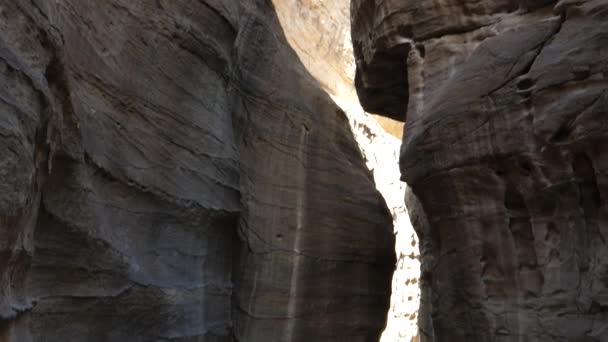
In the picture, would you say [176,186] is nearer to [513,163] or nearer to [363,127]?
[513,163]

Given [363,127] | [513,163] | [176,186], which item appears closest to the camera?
[513,163]

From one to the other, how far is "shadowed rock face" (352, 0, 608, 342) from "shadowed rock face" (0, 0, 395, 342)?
162 centimetres

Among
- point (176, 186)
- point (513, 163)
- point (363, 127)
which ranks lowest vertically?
point (176, 186)

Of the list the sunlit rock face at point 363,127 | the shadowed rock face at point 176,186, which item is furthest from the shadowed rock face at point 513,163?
the sunlit rock face at point 363,127

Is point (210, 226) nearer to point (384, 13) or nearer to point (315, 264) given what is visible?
point (315, 264)

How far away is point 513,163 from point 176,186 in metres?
2.85

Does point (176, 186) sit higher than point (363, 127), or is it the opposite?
point (363, 127)

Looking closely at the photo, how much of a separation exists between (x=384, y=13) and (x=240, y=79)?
169 centimetres

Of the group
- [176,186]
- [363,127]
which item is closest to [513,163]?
[176,186]

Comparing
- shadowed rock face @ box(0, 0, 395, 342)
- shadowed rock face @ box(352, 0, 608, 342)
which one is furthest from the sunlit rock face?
shadowed rock face @ box(352, 0, 608, 342)

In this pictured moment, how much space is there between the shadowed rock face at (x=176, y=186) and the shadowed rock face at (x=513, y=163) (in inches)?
63.8

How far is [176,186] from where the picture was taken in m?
6.03

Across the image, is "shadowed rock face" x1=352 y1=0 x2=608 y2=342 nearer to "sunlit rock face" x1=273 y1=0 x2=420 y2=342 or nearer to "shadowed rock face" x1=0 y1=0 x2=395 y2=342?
"shadowed rock face" x1=0 y1=0 x2=395 y2=342

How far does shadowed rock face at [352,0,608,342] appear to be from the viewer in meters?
5.15
